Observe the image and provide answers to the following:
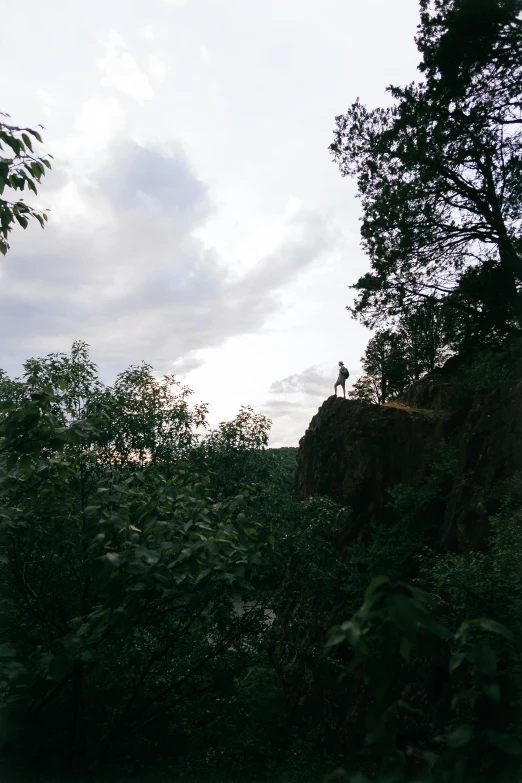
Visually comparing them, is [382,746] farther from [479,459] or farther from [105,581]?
[479,459]

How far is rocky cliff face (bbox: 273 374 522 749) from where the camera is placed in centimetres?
1066

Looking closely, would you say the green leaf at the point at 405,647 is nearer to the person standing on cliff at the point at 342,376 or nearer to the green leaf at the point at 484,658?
the green leaf at the point at 484,658

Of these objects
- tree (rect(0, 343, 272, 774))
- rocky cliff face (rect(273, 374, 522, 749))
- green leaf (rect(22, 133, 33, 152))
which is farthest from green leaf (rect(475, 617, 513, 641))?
rocky cliff face (rect(273, 374, 522, 749))

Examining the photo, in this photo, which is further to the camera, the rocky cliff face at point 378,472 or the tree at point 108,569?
the rocky cliff face at point 378,472

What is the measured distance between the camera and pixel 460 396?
14430mm

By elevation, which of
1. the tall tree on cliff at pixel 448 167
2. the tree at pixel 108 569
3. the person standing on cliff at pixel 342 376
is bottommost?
the tree at pixel 108 569

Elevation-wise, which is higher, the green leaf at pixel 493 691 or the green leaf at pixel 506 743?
the green leaf at pixel 493 691

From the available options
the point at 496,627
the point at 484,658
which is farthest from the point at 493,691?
the point at 496,627

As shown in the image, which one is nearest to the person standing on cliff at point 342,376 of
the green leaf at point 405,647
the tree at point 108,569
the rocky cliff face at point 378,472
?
the rocky cliff face at point 378,472

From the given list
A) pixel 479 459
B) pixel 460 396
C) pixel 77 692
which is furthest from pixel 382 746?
pixel 460 396

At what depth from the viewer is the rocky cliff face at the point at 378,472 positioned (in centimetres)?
1066

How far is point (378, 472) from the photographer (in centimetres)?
1634

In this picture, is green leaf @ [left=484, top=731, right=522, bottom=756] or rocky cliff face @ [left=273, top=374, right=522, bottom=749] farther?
rocky cliff face @ [left=273, top=374, right=522, bottom=749]

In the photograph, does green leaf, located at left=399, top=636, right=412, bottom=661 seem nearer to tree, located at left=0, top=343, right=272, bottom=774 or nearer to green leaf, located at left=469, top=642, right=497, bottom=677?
green leaf, located at left=469, top=642, right=497, bottom=677
